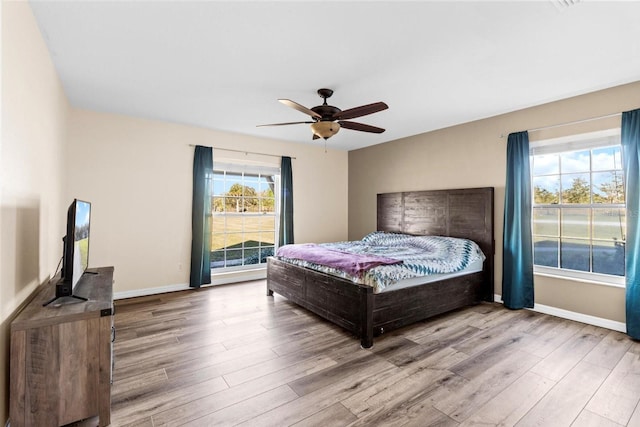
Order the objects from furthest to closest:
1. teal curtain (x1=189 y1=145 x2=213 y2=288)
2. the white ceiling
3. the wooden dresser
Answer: teal curtain (x1=189 y1=145 x2=213 y2=288), the white ceiling, the wooden dresser

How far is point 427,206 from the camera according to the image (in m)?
4.76

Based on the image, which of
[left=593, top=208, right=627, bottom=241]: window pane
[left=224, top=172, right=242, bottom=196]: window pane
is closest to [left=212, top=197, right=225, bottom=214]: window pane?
[left=224, top=172, right=242, bottom=196]: window pane

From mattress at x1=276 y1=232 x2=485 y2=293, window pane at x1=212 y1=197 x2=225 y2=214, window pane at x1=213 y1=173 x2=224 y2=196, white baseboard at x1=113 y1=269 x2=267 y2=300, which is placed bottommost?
white baseboard at x1=113 y1=269 x2=267 y2=300

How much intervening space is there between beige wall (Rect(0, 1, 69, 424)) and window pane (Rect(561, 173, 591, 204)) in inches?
198

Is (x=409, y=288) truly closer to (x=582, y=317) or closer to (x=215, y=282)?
(x=582, y=317)

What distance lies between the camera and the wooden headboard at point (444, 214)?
4027 mm

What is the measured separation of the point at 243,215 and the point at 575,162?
4.75 metres

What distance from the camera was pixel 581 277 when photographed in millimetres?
3348

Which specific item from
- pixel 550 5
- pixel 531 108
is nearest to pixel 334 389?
pixel 550 5

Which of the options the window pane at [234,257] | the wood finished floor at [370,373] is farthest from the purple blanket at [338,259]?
the window pane at [234,257]

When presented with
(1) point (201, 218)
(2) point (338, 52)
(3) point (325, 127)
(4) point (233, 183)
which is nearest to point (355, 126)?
(3) point (325, 127)

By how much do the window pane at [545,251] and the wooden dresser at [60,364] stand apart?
4485mm

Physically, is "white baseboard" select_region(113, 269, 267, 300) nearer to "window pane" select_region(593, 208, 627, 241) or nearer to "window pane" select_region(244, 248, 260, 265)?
"window pane" select_region(244, 248, 260, 265)

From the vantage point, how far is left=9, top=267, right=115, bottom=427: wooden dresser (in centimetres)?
152
